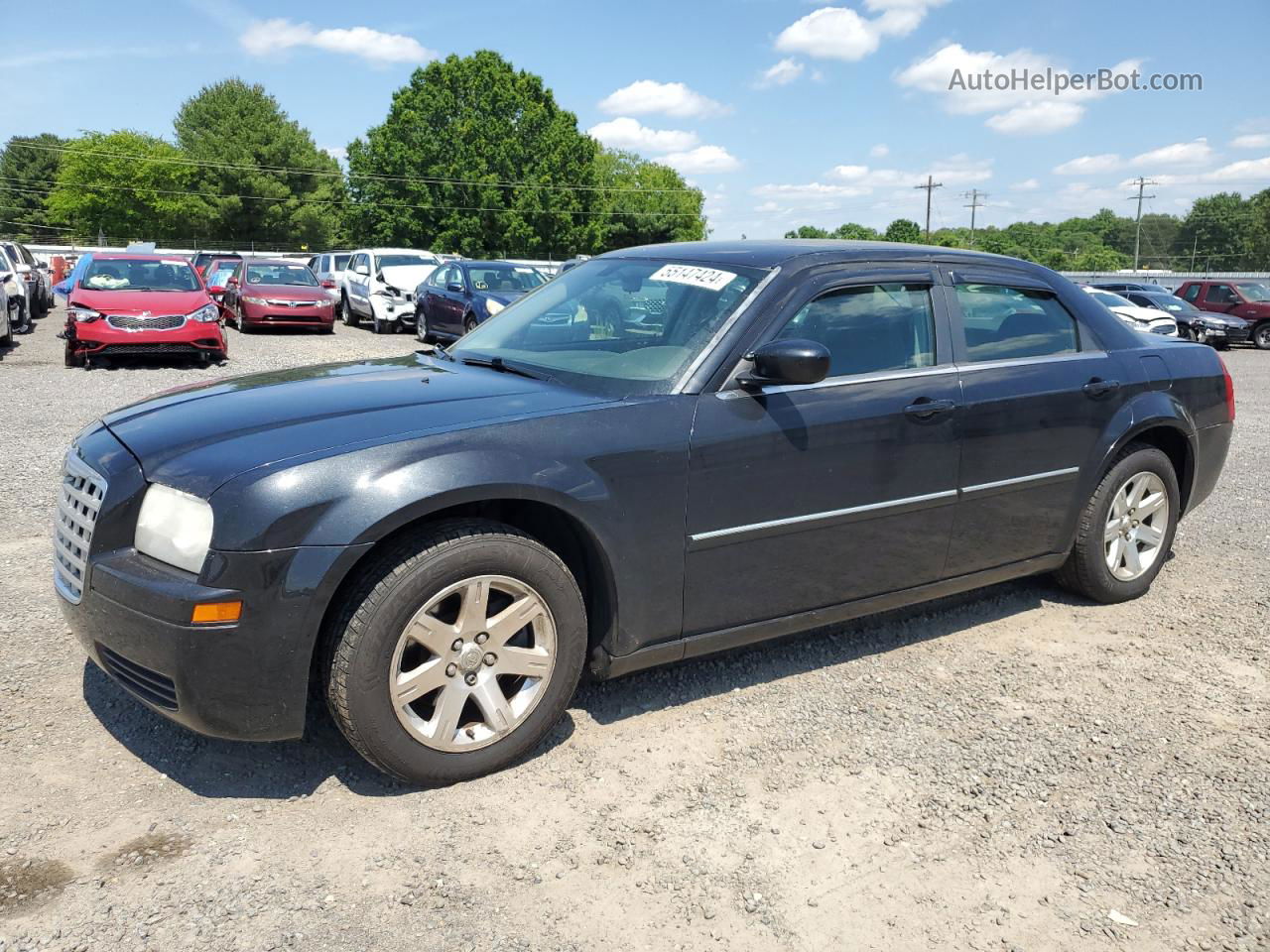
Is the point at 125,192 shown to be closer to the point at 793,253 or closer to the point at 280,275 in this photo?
the point at 280,275

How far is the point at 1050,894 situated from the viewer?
2.63 m

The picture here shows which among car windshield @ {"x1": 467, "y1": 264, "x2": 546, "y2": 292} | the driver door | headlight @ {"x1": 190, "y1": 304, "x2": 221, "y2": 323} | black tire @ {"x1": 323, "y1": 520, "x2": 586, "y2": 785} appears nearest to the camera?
black tire @ {"x1": 323, "y1": 520, "x2": 586, "y2": 785}

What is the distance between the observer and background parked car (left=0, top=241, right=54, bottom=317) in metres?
20.8

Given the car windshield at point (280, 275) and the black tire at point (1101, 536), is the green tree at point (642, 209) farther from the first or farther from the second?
the black tire at point (1101, 536)

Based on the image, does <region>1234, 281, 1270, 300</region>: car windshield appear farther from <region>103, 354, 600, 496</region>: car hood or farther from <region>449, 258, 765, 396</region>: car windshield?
<region>103, 354, 600, 496</region>: car hood

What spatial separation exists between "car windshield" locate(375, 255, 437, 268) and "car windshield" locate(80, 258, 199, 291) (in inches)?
306

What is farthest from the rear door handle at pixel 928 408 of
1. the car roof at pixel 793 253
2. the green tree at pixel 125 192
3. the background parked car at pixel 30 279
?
the green tree at pixel 125 192

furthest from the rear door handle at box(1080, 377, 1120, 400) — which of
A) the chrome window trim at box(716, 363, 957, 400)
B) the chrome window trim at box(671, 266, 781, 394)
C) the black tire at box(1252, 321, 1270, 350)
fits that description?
the black tire at box(1252, 321, 1270, 350)

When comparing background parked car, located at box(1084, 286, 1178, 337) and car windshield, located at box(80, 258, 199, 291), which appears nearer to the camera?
car windshield, located at box(80, 258, 199, 291)

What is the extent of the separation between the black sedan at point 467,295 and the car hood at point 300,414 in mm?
12894

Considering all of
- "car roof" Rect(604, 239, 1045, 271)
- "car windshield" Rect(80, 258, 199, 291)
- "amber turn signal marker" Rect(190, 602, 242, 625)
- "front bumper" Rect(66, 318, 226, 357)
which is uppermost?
"car windshield" Rect(80, 258, 199, 291)

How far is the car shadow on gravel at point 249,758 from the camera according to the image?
10.1 ft

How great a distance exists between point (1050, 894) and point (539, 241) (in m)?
63.6

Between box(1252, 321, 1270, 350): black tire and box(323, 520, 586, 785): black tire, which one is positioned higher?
box(1252, 321, 1270, 350): black tire
